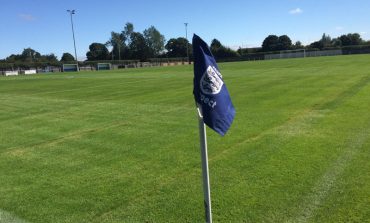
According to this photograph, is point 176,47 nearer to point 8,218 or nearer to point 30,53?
point 30,53

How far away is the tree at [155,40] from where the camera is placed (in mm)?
143375

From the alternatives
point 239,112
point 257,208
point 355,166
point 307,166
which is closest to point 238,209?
point 257,208

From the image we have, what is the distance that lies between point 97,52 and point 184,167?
144710 millimetres

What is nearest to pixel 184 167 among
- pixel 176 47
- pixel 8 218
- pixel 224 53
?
pixel 8 218

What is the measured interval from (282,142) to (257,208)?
309 cm

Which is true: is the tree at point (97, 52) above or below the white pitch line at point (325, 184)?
above

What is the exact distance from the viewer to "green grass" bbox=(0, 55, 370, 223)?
180 inches

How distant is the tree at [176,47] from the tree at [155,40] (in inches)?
108

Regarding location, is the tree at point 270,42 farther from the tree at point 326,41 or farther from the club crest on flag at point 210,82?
the club crest on flag at point 210,82

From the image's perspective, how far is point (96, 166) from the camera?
6.53 m

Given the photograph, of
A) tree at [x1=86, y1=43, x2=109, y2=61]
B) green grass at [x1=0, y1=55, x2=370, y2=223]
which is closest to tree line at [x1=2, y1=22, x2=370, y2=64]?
tree at [x1=86, y1=43, x2=109, y2=61]

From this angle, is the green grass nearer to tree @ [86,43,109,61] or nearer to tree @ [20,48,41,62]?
tree @ [86,43,109,61]

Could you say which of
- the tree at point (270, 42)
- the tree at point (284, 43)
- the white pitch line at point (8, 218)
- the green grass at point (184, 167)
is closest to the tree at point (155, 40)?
the tree at point (270, 42)

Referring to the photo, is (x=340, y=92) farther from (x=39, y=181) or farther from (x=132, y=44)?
(x=132, y=44)
